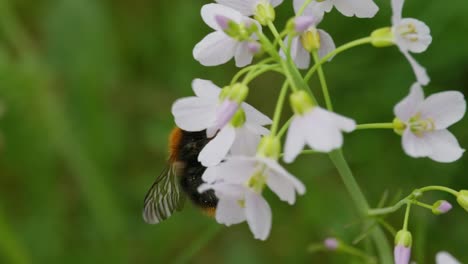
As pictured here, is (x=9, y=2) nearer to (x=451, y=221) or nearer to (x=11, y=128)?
(x=11, y=128)

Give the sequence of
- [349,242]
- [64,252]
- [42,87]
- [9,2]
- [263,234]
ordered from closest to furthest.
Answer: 1. [263,234]
2. [349,242]
3. [64,252]
4. [42,87]
5. [9,2]

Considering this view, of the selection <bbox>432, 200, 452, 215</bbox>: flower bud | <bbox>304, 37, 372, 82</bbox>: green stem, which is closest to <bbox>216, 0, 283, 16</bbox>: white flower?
<bbox>304, 37, 372, 82</bbox>: green stem

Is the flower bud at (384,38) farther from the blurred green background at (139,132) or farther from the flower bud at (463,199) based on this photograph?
the blurred green background at (139,132)

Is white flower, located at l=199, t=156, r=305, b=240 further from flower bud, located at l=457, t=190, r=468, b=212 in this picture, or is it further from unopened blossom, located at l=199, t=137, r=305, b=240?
flower bud, located at l=457, t=190, r=468, b=212

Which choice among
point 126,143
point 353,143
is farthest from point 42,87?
point 353,143

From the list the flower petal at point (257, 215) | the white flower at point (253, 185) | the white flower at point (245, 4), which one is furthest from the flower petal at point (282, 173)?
the white flower at point (245, 4)

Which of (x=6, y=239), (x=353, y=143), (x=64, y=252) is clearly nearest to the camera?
(x=6, y=239)

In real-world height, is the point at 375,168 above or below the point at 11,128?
below
